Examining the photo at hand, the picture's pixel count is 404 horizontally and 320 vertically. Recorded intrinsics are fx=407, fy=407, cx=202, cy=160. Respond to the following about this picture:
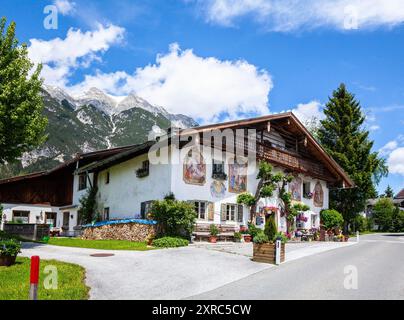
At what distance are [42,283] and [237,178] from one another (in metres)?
16.4

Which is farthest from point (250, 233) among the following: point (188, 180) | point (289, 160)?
point (289, 160)

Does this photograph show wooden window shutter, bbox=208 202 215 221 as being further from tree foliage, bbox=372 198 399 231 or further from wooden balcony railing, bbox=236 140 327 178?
tree foliage, bbox=372 198 399 231

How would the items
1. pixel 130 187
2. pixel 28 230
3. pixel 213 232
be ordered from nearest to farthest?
pixel 28 230, pixel 213 232, pixel 130 187

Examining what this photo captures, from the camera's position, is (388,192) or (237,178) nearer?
(237,178)

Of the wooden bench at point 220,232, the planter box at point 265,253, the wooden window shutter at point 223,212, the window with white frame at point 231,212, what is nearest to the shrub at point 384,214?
the window with white frame at point 231,212

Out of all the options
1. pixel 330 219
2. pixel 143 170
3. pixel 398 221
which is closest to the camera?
pixel 143 170

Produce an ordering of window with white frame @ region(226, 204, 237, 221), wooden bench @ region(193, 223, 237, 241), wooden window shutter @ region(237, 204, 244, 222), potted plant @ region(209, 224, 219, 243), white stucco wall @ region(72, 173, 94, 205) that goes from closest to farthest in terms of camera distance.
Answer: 1. wooden bench @ region(193, 223, 237, 241)
2. potted plant @ region(209, 224, 219, 243)
3. window with white frame @ region(226, 204, 237, 221)
4. wooden window shutter @ region(237, 204, 244, 222)
5. white stucco wall @ region(72, 173, 94, 205)

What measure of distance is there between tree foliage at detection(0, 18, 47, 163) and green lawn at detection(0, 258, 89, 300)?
6172 mm

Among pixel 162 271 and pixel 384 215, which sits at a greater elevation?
pixel 384 215

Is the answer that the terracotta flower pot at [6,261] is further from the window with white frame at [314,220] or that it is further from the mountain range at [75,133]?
the mountain range at [75,133]

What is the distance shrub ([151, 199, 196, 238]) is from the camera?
19.7 metres

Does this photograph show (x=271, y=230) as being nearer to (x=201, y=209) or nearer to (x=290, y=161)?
(x=201, y=209)

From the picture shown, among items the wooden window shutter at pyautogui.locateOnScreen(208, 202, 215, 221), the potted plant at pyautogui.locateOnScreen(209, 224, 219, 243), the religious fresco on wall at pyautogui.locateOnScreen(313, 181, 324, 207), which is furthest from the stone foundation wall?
the religious fresco on wall at pyautogui.locateOnScreen(313, 181, 324, 207)

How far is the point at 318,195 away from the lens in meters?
32.8
